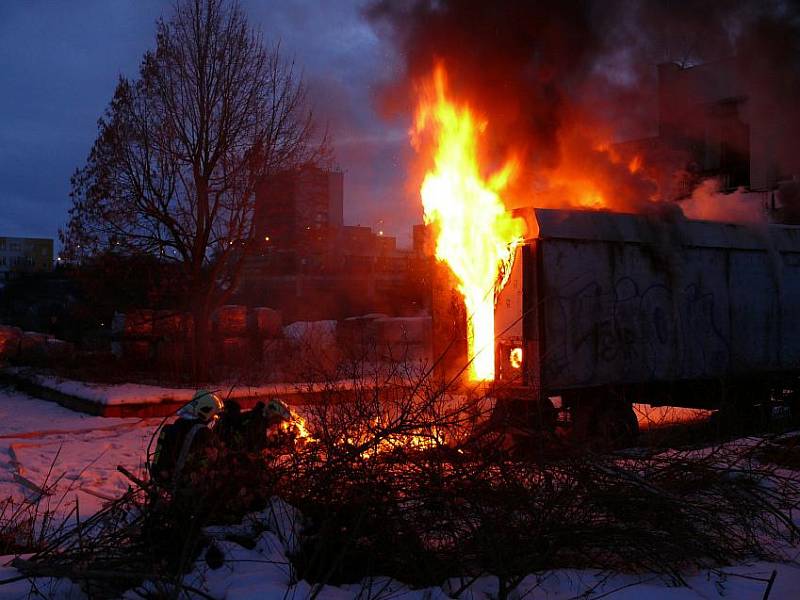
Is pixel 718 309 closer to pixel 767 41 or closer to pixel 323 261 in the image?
pixel 767 41

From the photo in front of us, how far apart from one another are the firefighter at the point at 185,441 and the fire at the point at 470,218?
3.86 m

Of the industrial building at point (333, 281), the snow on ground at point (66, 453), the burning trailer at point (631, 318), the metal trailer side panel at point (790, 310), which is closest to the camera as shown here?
the snow on ground at point (66, 453)

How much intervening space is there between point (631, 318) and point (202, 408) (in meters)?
6.16

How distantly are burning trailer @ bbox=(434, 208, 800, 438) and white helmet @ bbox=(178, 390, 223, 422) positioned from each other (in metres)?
3.30

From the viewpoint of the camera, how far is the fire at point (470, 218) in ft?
31.3

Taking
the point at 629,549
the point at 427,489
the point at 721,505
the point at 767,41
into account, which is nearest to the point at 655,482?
the point at 721,505

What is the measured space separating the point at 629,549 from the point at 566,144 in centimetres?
942

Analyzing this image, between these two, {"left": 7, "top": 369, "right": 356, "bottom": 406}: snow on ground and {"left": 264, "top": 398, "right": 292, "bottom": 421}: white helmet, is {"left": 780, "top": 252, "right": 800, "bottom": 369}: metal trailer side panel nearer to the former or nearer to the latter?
{"left": 7, "top": 369, "right": 356, "bottom": 406}: snow on ground

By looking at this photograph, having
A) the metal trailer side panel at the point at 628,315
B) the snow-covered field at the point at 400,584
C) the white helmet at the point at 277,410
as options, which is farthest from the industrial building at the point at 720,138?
the snow-covered field at the point at 400,584

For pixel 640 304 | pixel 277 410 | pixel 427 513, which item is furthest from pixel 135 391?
pixel 427 513

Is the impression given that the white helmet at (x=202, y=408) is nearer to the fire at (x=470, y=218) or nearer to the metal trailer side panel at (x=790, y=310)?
the fire at (x=470, y=218)

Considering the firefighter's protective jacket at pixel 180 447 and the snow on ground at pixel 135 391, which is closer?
the firefighter's protective jacket at pixel 180 447

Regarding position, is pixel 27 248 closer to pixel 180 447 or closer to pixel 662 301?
pixel 662 301

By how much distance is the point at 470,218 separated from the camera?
1029 centimetres
